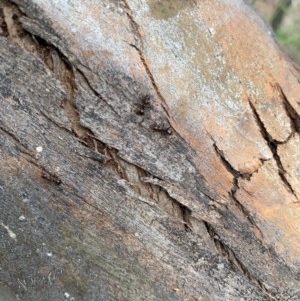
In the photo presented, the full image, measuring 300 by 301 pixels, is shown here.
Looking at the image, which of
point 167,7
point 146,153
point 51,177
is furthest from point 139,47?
point 51,177

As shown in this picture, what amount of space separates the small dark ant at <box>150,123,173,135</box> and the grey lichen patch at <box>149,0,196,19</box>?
10.1 inches

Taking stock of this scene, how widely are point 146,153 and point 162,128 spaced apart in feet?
0.23

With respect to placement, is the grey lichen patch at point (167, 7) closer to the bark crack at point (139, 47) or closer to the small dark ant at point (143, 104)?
the bark crack at point (139, 47)

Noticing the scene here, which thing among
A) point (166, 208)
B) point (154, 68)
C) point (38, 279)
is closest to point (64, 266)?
point (38, 279)

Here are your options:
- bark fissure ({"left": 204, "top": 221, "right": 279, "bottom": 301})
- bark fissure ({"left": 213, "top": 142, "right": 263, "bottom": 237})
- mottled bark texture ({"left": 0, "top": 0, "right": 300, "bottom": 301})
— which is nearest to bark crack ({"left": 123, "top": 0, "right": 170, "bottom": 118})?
mottled bark texture ({"left": 0, "top": 0, "right": 300, "bottom": 301})

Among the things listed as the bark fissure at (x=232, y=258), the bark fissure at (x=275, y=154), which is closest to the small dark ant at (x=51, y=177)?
the bark fissure at (x=232, y=258)

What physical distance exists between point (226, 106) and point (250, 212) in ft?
0.88

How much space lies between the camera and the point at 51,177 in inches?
45.3

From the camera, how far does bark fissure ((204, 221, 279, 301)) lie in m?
1.20

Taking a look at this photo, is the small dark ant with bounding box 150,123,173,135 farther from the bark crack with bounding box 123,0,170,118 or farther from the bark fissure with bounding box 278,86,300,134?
the bark fissure with bounding box 278,86,300,134

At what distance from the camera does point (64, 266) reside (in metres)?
1.21

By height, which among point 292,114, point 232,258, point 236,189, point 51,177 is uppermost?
point 292,114

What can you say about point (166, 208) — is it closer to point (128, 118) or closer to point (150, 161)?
point (150, 161)

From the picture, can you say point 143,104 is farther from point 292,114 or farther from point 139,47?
point 292,114
